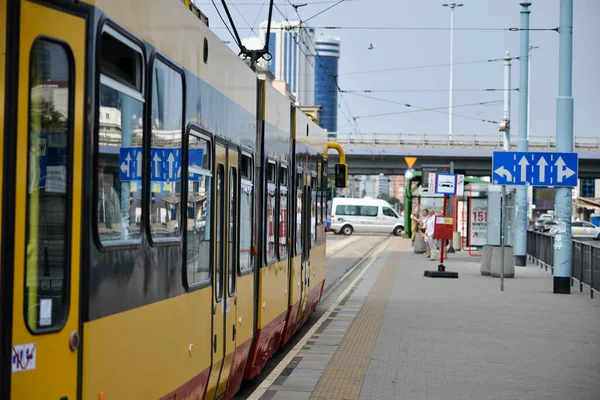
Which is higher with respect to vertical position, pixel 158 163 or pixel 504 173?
pixel 504 173

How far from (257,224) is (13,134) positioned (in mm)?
5837

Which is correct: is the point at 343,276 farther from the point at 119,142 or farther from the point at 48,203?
the point at 48,203

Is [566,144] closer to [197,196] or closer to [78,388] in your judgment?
[197,196]

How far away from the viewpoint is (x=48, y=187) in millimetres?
3961

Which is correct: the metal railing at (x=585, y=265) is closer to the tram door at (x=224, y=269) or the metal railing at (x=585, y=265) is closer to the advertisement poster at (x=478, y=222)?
the advertisement poster at (x=478, y=222)

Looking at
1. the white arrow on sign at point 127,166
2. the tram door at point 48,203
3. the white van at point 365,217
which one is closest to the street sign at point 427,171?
the white van at point 365,217

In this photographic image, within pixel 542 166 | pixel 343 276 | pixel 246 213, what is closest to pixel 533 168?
pixel 542 166

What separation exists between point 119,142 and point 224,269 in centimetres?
300

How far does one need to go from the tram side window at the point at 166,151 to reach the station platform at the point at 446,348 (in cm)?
373

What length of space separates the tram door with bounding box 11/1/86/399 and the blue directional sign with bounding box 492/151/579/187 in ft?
56.3

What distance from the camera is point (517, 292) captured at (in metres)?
21.2

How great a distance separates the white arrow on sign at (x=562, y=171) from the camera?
67.2 feet

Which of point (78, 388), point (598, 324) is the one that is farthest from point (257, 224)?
point (598, 324)

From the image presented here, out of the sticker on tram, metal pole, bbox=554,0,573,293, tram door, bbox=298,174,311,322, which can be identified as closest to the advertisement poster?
metal pole, bbox=554,0,573,293
